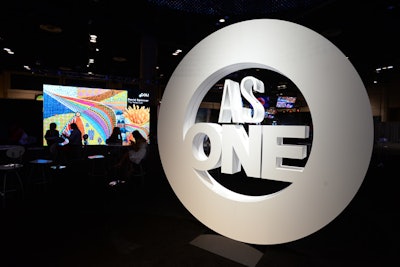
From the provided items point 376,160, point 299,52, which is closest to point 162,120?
point 299,52

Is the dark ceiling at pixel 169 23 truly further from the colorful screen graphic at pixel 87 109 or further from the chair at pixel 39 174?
the chair at pixel 39 174

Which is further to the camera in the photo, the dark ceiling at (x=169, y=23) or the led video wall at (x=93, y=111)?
the led video wall at (x=93, y=111)

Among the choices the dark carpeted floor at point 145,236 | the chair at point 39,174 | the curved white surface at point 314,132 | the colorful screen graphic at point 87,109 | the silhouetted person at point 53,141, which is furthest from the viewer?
the colorful screen graphic at point 87,109

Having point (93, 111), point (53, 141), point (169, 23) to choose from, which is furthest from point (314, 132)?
point (93, 111)

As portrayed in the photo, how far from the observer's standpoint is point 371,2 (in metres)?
5.43

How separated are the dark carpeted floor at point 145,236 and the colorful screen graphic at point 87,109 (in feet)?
15.3

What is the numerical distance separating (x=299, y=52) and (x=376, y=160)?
860 cm

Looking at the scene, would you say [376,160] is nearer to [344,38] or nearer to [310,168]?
[344,38]

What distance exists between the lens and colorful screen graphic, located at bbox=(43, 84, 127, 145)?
8.28 metres

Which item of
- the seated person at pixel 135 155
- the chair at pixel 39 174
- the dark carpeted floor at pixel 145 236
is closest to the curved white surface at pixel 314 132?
the dark carpeted floor at pixel 145 236

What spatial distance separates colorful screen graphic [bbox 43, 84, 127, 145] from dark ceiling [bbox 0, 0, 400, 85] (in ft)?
2.89

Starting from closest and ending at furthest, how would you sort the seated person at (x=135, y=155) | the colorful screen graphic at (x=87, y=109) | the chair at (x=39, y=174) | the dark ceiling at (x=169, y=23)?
1. the chair at (x=39, y=174)
2. the seated person at (x=135, y=155)
3. the dark ceiling at (x=169, y=23)
4. the colorful screen graphic at (x=87, y=109)

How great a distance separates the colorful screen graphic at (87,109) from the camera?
8.28m

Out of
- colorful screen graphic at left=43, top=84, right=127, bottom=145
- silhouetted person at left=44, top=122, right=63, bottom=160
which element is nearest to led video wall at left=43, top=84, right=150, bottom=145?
colorful screen graphic at left=43, top=84, right=127, bottom=145
